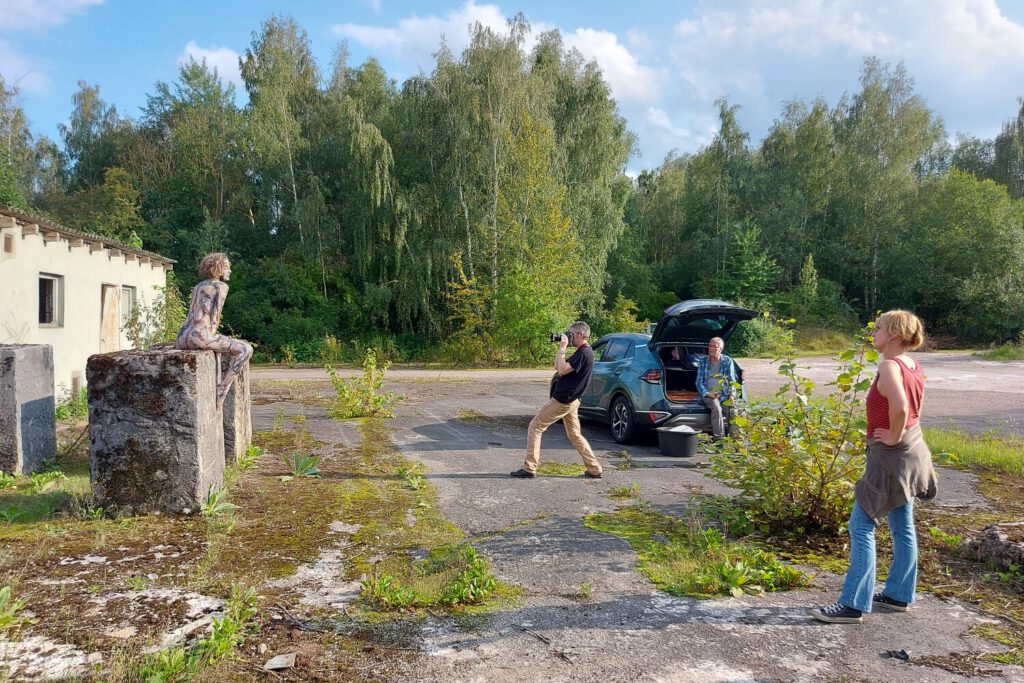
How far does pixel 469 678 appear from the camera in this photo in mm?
3158

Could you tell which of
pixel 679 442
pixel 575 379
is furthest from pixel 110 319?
pixel 679 442

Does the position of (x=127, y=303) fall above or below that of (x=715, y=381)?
above

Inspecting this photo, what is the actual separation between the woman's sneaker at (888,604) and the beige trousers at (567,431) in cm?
345

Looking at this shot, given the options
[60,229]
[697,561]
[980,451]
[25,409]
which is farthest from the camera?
[60,229]

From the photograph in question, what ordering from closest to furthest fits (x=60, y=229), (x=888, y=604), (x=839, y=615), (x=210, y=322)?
(x=839, y=615) < (x=888, y=604) < (x=210, y=322) < (x=60, y=229)

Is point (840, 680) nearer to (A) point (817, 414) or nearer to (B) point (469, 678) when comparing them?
(B) point (469, 678)

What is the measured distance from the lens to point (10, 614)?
359cm

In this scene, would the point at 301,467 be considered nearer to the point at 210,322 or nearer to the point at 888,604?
the point at 210,322

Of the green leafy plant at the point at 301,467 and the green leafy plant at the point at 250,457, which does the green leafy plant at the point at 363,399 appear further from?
the green leafy plant at the point at 301,467

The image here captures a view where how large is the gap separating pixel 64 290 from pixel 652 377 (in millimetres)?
11201

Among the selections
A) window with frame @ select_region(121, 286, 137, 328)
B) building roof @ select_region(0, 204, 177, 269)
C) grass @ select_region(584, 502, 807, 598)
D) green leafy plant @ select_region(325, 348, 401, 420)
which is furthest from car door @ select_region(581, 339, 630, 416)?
window with frame @ select_region(121, 286, 137, 328)

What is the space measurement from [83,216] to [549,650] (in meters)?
36.8

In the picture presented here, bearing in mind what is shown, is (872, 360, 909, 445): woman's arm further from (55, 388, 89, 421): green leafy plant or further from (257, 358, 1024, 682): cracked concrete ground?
(55, 388, 89, 421): green leafy plant

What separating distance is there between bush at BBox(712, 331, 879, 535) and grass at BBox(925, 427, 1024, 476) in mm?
3294
